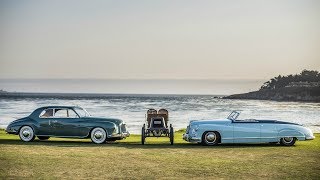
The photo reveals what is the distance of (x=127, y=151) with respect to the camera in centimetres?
1642

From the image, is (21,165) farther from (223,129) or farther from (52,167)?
(223,129)

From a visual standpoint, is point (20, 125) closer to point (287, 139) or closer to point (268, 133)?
point (268, 133)

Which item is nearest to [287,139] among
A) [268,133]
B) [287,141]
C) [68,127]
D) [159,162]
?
[287,141]

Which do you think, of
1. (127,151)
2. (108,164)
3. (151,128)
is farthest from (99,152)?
(151,128)

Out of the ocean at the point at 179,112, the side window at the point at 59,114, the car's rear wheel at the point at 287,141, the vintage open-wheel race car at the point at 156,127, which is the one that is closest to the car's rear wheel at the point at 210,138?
the vintage open-wheel race car at the point at 156,127

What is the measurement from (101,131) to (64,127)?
1.54m

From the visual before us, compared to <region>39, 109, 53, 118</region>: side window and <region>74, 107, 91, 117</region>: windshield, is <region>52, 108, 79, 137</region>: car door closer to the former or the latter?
<region>39, 109, 53, 118</region>: side window

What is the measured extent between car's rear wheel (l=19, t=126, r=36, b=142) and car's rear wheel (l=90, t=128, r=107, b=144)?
8.19 ft

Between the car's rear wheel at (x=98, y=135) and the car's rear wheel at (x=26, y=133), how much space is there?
250 cm

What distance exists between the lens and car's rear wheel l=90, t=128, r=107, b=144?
64.2ft

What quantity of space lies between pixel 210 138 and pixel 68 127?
18.7 feet

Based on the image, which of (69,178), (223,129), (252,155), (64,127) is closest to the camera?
(69,178)

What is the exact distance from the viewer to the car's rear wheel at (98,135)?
64.2 ft

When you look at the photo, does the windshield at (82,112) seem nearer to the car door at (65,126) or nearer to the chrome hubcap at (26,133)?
the car door at (65,126)
